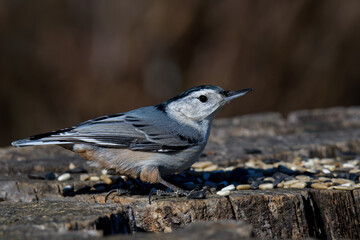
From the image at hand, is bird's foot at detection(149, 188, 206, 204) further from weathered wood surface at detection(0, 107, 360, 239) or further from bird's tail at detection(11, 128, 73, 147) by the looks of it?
bird's tail at detection(11, 128, 73, 147)

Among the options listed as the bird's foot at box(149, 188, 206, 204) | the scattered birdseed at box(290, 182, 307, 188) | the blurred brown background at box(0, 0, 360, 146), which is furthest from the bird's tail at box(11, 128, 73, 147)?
the blurred brown background at box(0, 0, 360, 146)

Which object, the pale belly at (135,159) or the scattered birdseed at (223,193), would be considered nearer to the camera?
the scattered birdseed at (223,193)

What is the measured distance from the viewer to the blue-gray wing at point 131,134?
3230 mm

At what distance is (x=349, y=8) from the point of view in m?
7.52

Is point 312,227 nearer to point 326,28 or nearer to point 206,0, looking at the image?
point 206,0

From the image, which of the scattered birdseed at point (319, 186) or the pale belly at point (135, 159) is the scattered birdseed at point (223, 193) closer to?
the pale belly at point (135, 159)

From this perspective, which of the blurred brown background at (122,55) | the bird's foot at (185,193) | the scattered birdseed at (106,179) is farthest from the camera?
the blurred brown background at (122,55)


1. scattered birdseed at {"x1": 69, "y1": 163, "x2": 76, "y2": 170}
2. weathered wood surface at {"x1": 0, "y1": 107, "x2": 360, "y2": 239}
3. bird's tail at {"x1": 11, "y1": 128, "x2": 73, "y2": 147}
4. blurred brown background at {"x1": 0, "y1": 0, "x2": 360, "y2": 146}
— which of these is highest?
blurred brown background at {"x1": 0, "y1": 0, "x2": 360, "y2": 146}

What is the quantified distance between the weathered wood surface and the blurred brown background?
261 cm

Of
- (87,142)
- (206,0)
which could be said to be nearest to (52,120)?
(206,0)

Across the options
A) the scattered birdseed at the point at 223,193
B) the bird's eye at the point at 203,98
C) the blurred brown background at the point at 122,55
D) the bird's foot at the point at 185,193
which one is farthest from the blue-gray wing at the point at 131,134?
the blurred brown background at the point at 122,55

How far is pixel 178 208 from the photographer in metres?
2.71

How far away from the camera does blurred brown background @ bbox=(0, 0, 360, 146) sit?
6867 mm

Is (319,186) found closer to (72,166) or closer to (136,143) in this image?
(136,143)
